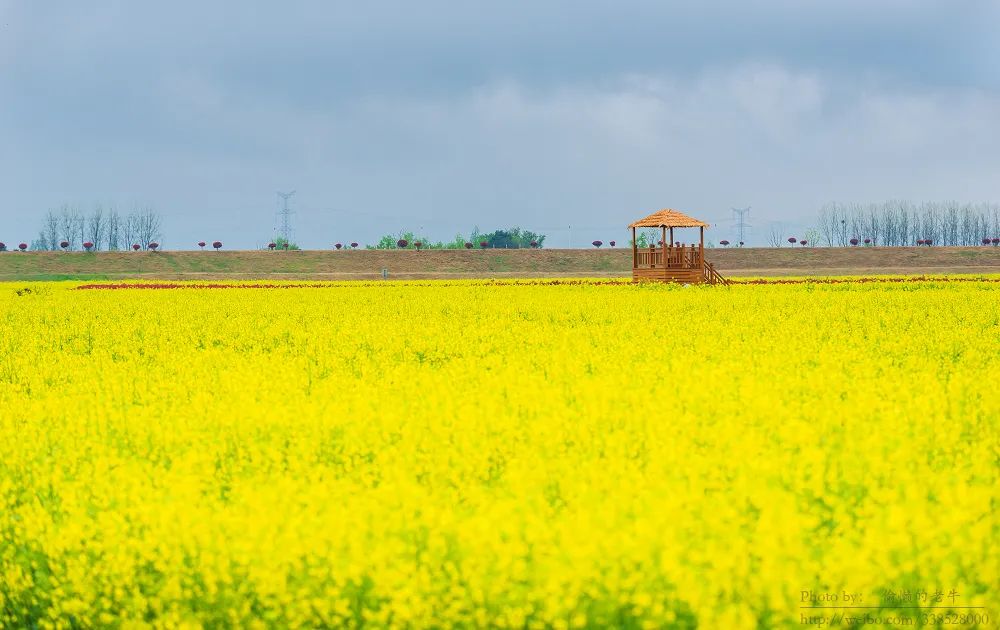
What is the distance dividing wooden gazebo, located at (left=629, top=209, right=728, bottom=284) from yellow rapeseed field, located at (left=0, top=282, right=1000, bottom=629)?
28.2 m

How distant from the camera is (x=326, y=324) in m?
19.0

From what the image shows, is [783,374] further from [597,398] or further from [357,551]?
[357,551]

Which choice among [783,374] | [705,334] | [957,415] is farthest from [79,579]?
[705,334]

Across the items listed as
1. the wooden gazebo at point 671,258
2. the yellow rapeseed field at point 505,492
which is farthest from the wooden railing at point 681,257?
the yellow rapeseed field at point 505,492

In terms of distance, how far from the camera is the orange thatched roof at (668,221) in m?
41.2

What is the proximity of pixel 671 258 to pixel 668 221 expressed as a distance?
1.66 metres

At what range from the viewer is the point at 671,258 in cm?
4072

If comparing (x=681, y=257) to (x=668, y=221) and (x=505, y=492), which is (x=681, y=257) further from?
(x=505, y=492)

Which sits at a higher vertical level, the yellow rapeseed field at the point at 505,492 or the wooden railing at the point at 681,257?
the wooden railing at the point at 681,257

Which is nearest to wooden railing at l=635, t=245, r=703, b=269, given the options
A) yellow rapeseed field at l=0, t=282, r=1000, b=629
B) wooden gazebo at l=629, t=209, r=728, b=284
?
wooden gazebo at l=629, t=209, r=728, b=284

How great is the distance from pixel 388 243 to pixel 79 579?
423 feet

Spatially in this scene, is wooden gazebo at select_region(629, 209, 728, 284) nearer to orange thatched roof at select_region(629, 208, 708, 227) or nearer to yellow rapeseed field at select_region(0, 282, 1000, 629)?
orange thatched roof at select_region(629, 208, 708, 227)

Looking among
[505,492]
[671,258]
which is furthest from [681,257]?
[505,492]

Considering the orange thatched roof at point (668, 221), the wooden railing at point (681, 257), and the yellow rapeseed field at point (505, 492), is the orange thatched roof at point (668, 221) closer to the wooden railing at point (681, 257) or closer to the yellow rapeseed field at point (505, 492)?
the wooden railing at point (681, 257)
